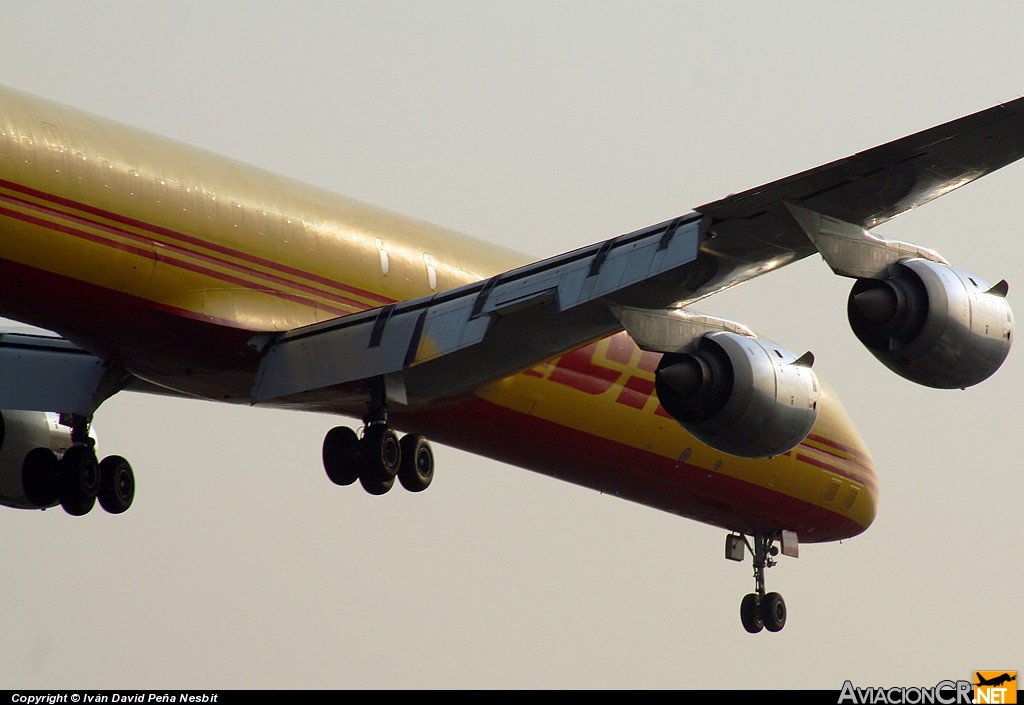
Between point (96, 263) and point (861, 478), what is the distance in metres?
13.7

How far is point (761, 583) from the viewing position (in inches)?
1109

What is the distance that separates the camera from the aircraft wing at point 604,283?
16828 millimetres

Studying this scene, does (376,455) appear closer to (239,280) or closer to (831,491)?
(239,280)

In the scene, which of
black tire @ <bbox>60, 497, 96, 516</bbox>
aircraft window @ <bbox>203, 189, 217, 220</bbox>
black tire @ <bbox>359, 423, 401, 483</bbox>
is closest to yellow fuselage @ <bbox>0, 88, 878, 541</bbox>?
aircraft window @ <bbox>203, 189, 217, 220</bbox>

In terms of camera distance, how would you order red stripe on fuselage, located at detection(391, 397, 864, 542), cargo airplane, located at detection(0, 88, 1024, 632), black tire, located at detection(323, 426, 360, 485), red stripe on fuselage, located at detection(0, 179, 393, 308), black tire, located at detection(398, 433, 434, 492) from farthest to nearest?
red stripe on fuselage, located at detection(391, 397, 864, 542) < black tire, located at detection(398, 433, 434, 492) < black tire, located at detection(323, 426, 360, 485) < red stripe on fuselage, located at detection(0, 179, 393, 308) < cargo airplane, located at detection(0, 88, 1024, 632)

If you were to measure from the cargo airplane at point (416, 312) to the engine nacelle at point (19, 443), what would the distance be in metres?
0.03

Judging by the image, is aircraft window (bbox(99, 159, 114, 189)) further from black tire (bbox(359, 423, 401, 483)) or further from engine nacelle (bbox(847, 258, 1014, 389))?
engine nacelle (bbox(847, 258, 1014, 389))

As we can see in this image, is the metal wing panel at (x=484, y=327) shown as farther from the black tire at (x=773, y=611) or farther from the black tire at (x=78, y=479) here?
the black tire at (x=773, y=611)

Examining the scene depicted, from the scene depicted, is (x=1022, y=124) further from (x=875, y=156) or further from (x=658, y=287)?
(x=658, y=287)

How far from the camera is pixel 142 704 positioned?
2247cm

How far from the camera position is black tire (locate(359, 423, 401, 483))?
20938mm

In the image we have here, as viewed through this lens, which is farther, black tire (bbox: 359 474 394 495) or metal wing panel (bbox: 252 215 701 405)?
black tire (bbox: 359 474 394 495)

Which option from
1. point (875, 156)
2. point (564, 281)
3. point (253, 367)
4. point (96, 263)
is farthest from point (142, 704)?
point (875, 156)

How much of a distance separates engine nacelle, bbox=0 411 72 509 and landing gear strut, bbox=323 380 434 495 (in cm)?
508
